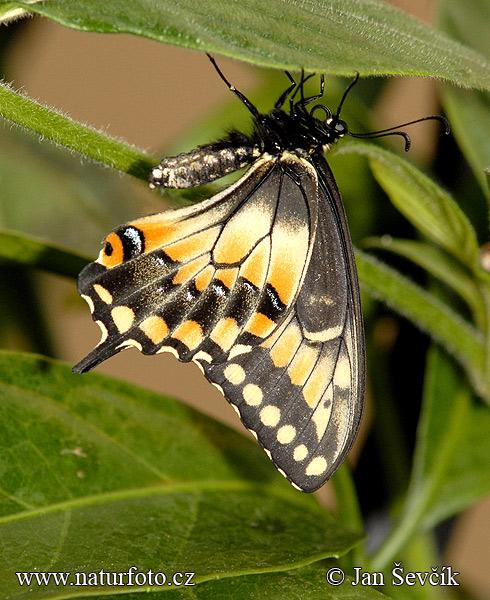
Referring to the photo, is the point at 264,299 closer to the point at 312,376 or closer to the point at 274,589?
the point at 312,376

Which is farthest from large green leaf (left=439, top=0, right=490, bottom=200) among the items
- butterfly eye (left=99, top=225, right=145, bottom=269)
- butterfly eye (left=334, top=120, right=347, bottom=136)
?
butterfly eye (left=99, top=225, right=145, bottom=269)

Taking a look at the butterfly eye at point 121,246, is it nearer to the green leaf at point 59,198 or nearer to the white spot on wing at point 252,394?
the white spot on wing at point 252,394

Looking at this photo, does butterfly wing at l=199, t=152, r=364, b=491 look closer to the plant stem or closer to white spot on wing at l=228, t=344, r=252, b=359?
white spot on wing at l=228, t=344, r=252, b=359

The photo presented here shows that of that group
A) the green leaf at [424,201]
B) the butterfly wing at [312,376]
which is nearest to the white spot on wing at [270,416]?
the butterfly wing at [312,376]

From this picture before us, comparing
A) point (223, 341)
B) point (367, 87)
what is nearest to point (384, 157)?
point (223, 341)

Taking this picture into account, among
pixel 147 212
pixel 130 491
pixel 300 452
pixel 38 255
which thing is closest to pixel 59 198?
pixel 147 212

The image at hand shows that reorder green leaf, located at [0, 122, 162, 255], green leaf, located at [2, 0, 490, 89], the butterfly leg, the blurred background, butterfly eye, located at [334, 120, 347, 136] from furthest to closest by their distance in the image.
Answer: green leaf, located at [0, 122, 162, 255] → the blurred background → butterfly eye, located at [334, 120, 347, 136] → the butterfly leg → green leaf, located at [2, 0, 490, 89]
